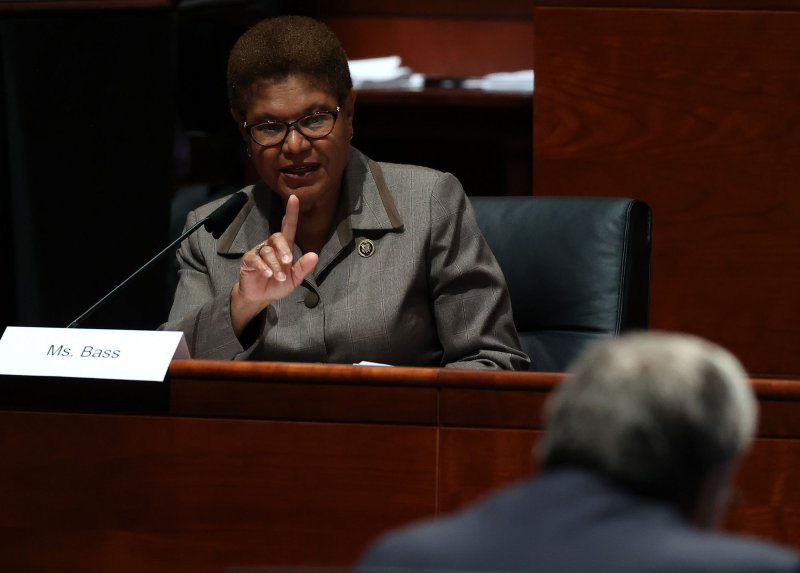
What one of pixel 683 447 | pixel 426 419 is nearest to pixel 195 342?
pixel 426 419

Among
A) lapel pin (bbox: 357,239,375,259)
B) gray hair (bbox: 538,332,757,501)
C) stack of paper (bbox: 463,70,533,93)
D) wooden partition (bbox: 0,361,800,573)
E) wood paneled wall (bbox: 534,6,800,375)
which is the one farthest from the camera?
stack of paper (bbox: 463,70,533,93)

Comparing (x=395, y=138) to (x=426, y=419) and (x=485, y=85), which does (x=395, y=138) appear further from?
(x=426, y=419)

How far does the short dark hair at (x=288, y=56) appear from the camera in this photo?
2242 millimetres

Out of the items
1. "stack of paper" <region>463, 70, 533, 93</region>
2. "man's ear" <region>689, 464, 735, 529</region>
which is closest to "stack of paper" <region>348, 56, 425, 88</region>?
"stack of paper" <region>463, 70, 533, 93</region>

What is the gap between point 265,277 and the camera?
207 cm

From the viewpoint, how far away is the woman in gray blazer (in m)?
2.20

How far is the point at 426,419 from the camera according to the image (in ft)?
5.40

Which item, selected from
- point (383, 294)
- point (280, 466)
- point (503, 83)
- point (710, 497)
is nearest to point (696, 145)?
point (503, 83)

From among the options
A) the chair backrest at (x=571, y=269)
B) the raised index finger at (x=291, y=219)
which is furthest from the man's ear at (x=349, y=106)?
the chair backrest at (x=571, y=269)

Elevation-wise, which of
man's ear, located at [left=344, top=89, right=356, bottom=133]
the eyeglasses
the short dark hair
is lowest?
the eyeglasses

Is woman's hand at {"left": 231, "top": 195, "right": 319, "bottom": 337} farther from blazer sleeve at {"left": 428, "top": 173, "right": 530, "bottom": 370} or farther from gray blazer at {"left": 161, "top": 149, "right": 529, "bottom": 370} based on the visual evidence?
blazer sleeve at {"left": 428, "top": 173, "right": 530, "bottom": 370}

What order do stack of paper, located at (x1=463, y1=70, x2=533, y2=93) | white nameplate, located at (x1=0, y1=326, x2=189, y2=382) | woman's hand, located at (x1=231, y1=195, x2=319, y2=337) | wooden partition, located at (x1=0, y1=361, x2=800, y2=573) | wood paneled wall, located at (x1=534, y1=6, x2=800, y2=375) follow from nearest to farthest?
wooden partition, located at (x1=0, y1=361, x2=800, y2=573) < white nameplate, located at (x1=0, y1=326, x2=189, y2=382) < woman's hand, located at (x1=231, y1=195, x2=319, y2=337) < wood paneled wall, located at (x1=534, y1=6, x2=800, y2=375) < stack of paper, located at (x1=463, y1=70, x2=533, y2=93)

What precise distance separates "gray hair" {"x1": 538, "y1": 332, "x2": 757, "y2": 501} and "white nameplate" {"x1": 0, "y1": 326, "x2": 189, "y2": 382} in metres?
0.99

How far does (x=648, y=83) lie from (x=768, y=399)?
137 cm
